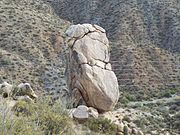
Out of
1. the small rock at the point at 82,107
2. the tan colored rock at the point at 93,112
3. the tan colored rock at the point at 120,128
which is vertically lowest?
the tan colored rock at the point at 120,128

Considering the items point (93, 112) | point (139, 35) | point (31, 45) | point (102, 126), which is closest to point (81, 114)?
point (93, 112)

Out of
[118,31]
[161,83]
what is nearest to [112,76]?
[161,83]

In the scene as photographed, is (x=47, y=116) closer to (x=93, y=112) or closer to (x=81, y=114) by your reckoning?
(x=81, y=114)

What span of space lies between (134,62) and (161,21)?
31.9 ft

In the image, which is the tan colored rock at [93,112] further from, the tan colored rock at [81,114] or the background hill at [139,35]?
the background hill at [139,35]

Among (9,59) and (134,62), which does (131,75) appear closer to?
(134,62)

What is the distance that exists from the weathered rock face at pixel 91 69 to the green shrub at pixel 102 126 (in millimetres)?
987

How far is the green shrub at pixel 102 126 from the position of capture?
800 inches

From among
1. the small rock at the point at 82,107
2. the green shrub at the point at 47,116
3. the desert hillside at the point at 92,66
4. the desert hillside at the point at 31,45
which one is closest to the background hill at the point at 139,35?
the desert hillside at the point at 92,66

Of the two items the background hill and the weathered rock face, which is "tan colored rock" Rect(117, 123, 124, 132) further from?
the background hill

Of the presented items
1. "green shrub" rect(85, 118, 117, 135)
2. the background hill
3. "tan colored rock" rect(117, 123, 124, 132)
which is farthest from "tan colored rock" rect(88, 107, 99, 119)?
the background hill

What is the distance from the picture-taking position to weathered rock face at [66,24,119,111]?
21.3 metres

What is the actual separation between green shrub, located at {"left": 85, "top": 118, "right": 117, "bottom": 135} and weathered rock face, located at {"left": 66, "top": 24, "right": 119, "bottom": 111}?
0.99m

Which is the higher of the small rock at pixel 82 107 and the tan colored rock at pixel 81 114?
the small rock at pixel 82 107
